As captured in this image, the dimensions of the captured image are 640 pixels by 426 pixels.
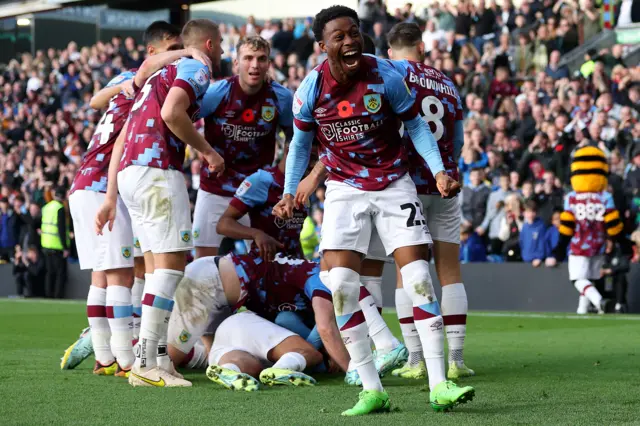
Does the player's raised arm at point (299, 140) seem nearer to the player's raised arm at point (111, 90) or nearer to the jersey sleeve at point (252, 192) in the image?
the jersey sleeve at point (252, 192)

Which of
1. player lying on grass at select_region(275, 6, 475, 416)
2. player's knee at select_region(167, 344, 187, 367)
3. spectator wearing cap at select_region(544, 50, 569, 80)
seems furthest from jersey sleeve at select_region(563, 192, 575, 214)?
player lying on grass at select_region(275, 6, 475, 416)

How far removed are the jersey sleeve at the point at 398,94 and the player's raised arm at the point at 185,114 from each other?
133cm

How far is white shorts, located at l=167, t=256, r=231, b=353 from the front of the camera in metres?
7.24

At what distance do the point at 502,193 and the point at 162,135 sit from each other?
9906 millimetres

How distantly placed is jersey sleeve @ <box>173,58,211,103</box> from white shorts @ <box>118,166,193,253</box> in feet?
1.68

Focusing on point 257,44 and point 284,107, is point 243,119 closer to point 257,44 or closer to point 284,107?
point 284,107

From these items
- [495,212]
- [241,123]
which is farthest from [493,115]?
[241,123]

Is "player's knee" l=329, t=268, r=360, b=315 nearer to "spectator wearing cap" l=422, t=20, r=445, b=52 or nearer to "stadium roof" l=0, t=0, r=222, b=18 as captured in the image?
"spectator wearing cap" l=422, t=20, r=445, b=52

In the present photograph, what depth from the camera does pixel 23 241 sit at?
70.5 feet

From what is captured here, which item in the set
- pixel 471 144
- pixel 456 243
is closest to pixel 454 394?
pixel 456 243

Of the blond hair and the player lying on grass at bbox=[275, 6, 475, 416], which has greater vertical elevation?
the blond hair

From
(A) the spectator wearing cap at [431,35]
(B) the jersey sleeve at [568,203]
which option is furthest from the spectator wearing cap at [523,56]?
(B) the jersey sleeve at [568,203]

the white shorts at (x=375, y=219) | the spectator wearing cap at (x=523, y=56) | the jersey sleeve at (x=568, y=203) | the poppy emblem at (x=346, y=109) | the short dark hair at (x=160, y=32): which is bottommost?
the jersey sleeve at (x=568, y=203)

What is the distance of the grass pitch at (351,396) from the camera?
5.12 m
